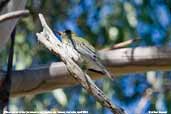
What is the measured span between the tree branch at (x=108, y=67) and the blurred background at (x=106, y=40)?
2.57 feet

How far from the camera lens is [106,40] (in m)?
2.23

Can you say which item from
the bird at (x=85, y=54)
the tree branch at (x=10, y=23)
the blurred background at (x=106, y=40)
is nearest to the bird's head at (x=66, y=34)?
the bird at (x=85, y=54)

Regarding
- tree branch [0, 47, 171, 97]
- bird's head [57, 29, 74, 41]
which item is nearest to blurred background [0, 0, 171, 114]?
tree branch [0, 47, 171, 97]

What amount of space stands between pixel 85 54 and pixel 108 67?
0.63 m

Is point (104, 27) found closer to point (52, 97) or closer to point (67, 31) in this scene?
point (52, 97)

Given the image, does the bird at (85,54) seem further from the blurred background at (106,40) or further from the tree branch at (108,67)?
the blurred background at (106,40)

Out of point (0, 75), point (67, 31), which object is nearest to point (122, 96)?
point (0, 75)

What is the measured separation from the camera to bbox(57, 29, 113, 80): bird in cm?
56

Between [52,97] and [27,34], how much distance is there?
14.1 inches

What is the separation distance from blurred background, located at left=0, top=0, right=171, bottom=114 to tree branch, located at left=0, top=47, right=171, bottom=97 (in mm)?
782

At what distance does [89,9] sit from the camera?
7.91 ft

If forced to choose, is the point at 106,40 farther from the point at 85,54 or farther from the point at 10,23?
the point at 85,54

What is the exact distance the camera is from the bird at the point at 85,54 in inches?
21.9

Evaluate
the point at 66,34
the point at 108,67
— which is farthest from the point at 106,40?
the point at 66,34
